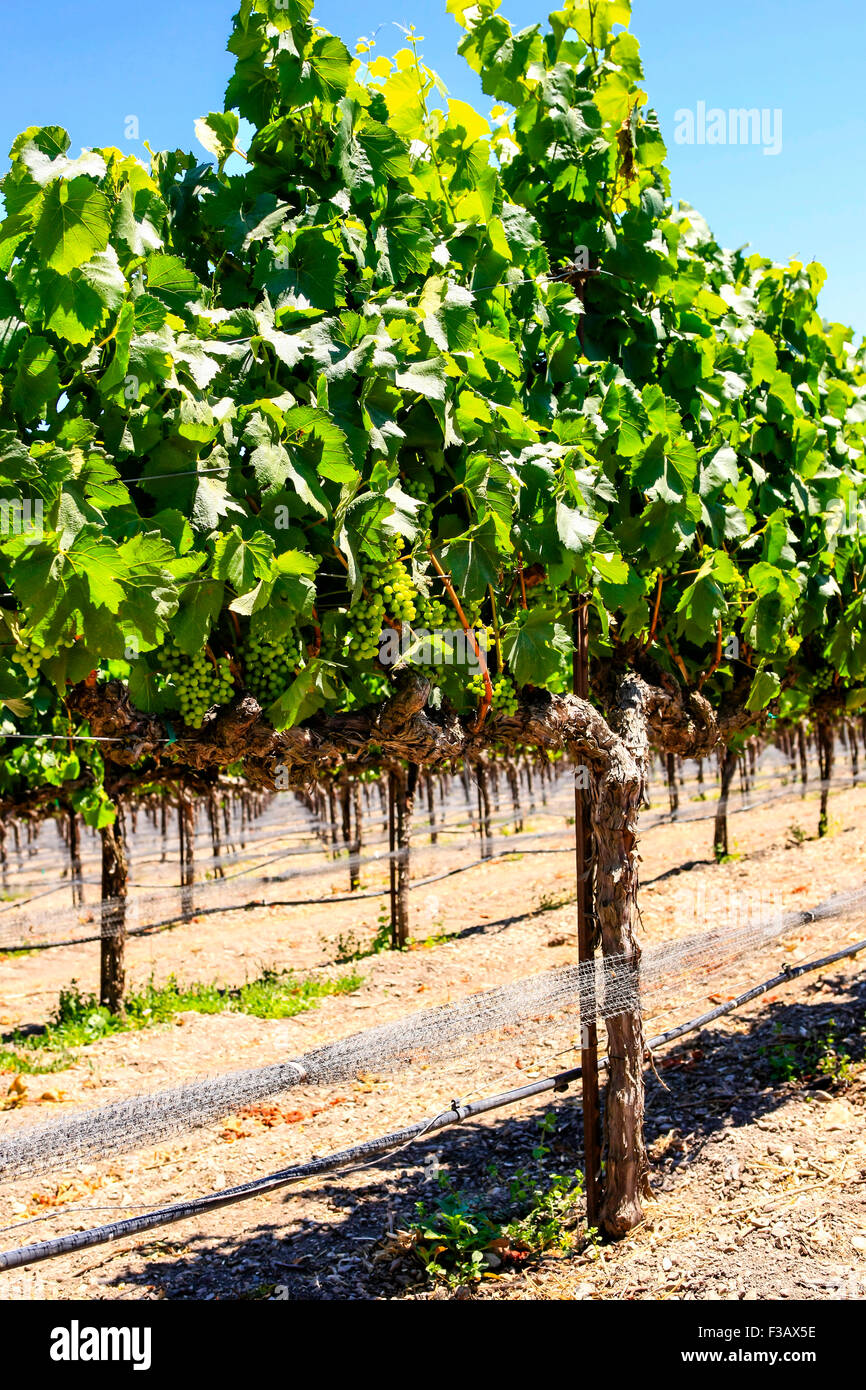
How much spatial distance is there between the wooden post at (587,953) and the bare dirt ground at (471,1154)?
0.24 m

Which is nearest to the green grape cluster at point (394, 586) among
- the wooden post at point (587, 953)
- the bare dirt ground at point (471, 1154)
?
the wooden post at point (587, 953)

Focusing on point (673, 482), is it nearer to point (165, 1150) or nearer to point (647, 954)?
point (647, 954)

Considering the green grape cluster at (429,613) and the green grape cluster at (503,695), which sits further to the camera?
the green grape cluster at (503,695)

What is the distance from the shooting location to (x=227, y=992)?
11.2 m

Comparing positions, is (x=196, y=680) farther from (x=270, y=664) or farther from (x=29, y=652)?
(x=29, y=652)

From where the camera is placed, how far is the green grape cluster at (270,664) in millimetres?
3078

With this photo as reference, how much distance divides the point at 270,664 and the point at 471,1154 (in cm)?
420

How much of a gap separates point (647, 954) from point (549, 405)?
3.14 metres

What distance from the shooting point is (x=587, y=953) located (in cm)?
475

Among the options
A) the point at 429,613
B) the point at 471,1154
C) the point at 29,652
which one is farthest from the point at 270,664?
the point at 471,1154

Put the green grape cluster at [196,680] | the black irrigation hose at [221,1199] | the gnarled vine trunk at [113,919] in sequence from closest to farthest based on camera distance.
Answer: the green grape cluster at [196,680] → the black irrigation hose at [221,1199] → the gnarled vine trunk at [113,919]

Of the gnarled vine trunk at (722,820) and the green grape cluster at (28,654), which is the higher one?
the green grape cluster at (28,654)

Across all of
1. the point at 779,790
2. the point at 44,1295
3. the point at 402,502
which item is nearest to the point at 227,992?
the point at 44,1295

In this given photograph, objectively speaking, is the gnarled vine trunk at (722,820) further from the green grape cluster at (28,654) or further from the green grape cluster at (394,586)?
the green grape cluster at (28,654)
